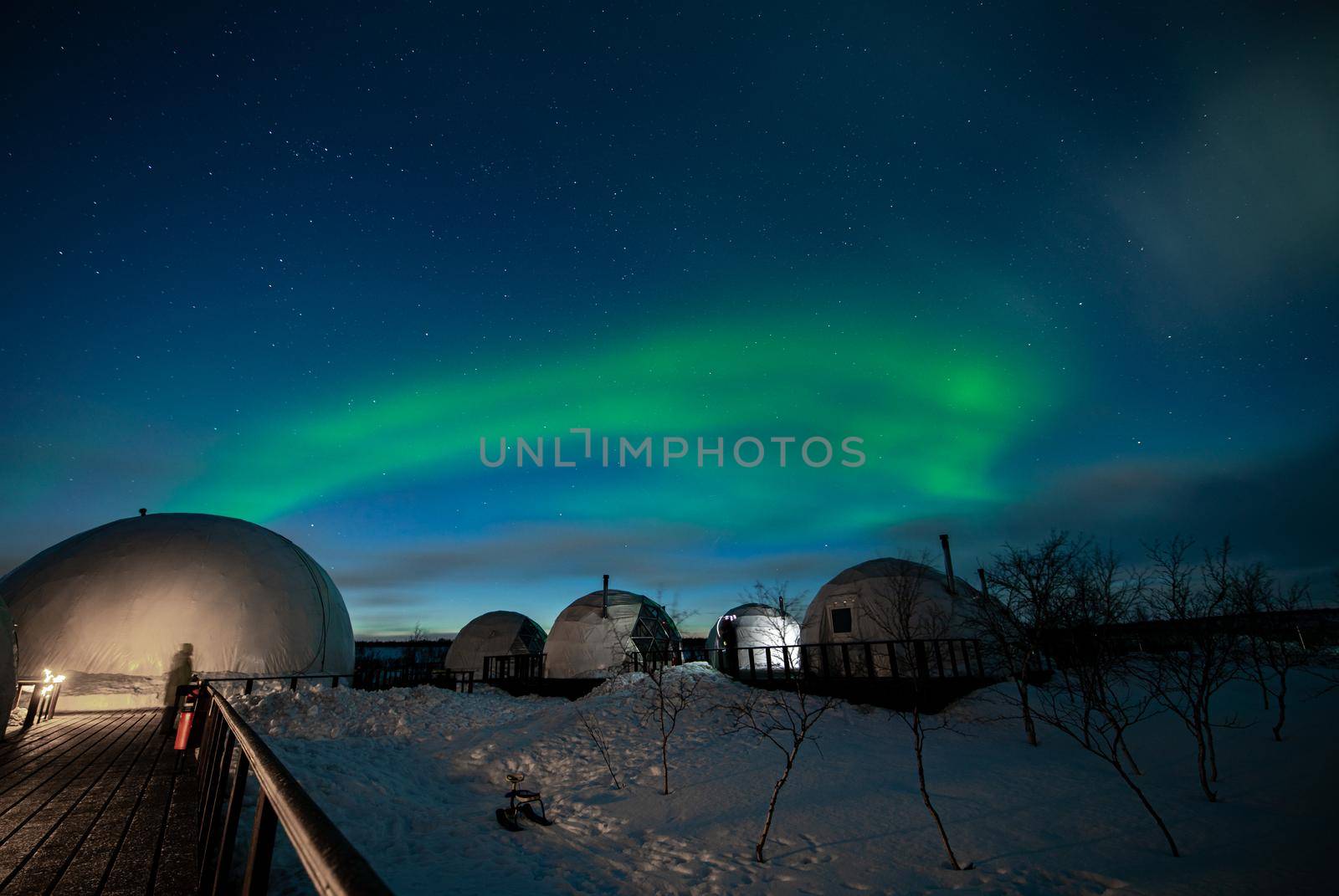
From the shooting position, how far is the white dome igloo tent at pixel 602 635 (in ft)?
106

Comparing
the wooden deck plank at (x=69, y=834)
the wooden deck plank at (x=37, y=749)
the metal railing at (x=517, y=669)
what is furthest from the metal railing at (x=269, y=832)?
the metal railing at (x=517, y=669)

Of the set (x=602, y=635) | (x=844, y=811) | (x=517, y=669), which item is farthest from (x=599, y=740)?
(x=602, y=635)

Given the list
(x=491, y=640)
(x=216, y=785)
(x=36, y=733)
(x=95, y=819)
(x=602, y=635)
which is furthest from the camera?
(x=491, y=640)

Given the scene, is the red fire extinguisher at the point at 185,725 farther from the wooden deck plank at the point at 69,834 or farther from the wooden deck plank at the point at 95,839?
the wooden deck plank at the point at 95,839

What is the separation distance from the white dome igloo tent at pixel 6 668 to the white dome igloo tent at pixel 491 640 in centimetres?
3138

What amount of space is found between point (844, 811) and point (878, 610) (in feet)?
44.1

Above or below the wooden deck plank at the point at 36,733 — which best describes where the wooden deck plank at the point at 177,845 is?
above

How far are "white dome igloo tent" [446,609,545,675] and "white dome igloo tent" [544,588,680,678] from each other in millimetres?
8681

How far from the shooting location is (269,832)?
6.89 feet

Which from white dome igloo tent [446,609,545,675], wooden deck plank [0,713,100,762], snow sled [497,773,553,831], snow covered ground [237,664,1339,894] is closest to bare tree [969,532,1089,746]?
snow covered ground [237,664,1339,894]

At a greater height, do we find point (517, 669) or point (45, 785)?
point (45, 785)

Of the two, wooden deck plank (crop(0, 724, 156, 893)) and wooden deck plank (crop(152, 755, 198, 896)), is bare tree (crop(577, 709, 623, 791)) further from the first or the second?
wooden deck plank (crop(0, 724, 156, 893))

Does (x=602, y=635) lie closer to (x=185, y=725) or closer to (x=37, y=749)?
(x=37, y=749)

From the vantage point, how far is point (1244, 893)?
618cm
